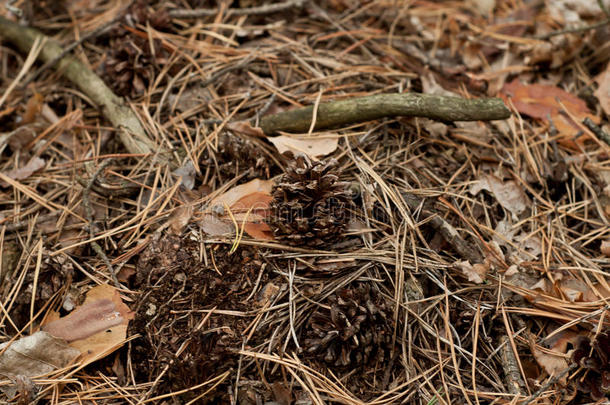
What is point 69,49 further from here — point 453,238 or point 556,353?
point 556,353

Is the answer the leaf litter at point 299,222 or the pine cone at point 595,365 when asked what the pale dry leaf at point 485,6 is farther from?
the pine cone at point 595,365

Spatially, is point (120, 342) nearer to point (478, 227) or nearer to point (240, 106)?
point (240, 106)

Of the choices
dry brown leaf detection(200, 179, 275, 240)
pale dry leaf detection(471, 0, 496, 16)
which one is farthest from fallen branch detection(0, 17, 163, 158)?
pale dry leaf detection(471, 0, 496, 16)

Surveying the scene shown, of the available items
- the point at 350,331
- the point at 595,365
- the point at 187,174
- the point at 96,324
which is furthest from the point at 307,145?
the point at 595,365

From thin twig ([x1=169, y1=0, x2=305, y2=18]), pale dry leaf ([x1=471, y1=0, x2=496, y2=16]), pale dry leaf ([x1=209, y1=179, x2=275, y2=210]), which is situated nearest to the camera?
pale dry leaf ([x1=209, y1=179, x2=275, y2=210])

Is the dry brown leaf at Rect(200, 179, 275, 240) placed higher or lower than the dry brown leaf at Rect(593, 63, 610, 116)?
higher

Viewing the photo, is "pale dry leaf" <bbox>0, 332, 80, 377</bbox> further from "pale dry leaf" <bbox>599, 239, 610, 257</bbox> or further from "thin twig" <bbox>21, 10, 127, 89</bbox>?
"pale dry leaf" <bbox>599, 239, 610, 257</bbox>

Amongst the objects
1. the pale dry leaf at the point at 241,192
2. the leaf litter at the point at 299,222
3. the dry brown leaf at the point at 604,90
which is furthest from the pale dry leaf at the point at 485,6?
the pale dry leaf at the point at 241,192
